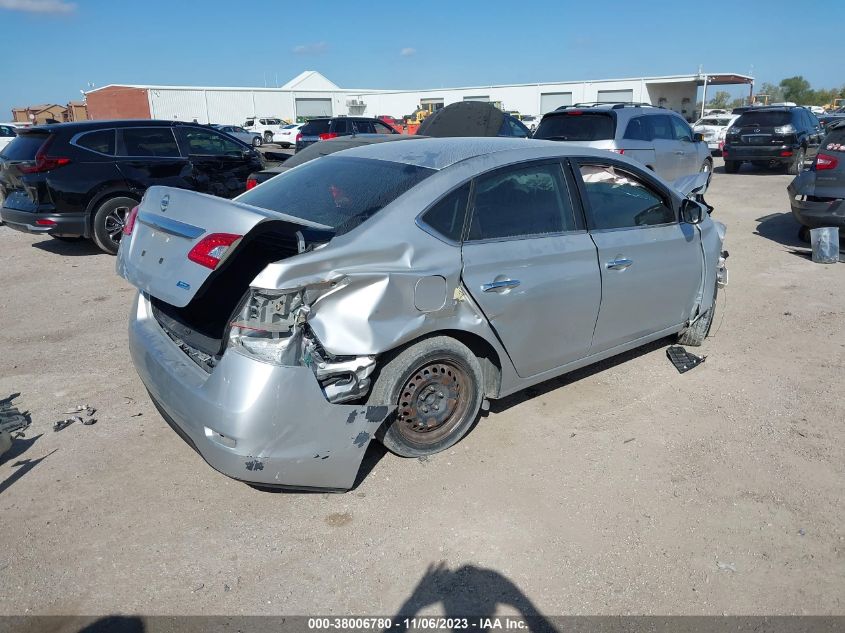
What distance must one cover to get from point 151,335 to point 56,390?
1.54 metres

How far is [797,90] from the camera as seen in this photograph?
249 ft

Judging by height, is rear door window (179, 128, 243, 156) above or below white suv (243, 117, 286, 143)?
below

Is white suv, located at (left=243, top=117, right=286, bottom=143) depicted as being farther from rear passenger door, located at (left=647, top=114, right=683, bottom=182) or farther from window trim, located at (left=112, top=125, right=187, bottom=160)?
window trim, located at (left=112, top=125, right=187, bottom=160)

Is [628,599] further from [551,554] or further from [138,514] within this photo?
[138,514]

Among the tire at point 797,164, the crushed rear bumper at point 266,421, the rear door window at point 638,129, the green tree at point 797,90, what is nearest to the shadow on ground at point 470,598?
the crushed rear bumper at point 266,421

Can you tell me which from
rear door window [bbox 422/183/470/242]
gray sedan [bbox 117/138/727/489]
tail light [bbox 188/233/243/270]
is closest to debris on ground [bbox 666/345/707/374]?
gray sedan [bbox 117/138/727/489]

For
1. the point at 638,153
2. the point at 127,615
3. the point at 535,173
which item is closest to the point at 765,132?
the point at 638,153

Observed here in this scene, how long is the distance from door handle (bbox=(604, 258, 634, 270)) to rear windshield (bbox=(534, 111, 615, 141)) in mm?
6896

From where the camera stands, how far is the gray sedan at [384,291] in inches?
112

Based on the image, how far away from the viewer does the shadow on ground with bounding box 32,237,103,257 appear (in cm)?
878

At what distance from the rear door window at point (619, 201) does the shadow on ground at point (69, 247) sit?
22.9ft

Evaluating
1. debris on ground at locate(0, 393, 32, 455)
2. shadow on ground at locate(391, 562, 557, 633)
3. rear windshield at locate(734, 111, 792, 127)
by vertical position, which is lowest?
shadow on ground at locate(391, 562, 557, 633)

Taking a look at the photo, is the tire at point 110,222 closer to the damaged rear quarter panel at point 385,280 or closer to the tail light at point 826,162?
the damaged rear quarter panel at point 385,280

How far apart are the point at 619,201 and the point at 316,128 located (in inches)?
739
